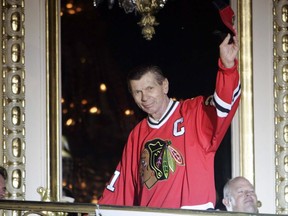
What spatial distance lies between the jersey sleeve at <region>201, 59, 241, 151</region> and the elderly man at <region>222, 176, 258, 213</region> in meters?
0.43

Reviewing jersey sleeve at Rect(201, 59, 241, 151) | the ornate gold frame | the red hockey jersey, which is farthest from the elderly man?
the ornate gold frame

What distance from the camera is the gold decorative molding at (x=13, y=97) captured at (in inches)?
293

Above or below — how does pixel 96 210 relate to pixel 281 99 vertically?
below

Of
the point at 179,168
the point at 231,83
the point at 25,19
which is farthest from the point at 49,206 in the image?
the point at 25,19

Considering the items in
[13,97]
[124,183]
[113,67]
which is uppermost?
[113,67]

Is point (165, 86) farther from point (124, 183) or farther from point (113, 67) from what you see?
point (124, 183)

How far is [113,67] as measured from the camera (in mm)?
7250

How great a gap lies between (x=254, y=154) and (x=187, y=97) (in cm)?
70

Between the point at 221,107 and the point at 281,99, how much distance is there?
0.50 metres

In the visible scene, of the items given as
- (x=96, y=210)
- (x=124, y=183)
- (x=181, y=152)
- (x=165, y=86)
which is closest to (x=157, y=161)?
→ (x=181, y=152)

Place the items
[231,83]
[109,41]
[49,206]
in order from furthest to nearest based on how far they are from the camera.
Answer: [109,41] < [231,83] < [49,206]

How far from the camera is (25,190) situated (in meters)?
7.42

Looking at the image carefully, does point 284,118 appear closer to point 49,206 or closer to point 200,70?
point 200,70

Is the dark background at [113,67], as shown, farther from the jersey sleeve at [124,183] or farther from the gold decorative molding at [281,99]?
the gold decorative molding at [281,99]
